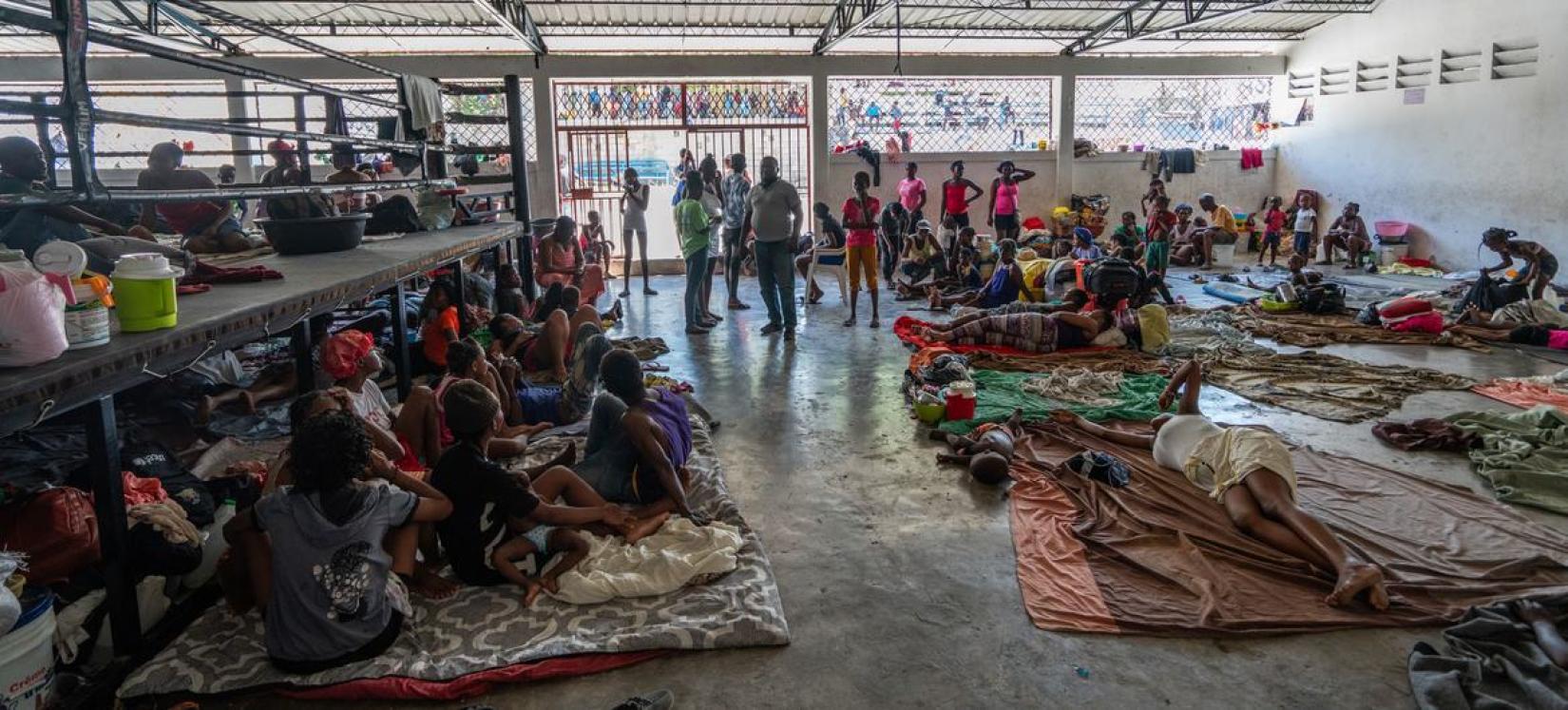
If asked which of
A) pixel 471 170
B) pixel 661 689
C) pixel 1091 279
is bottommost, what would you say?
pixel 661 689

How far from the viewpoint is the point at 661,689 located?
284 centimetres

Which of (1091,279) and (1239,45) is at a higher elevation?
(1239,45)

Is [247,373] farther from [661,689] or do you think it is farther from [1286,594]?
[1286,594]

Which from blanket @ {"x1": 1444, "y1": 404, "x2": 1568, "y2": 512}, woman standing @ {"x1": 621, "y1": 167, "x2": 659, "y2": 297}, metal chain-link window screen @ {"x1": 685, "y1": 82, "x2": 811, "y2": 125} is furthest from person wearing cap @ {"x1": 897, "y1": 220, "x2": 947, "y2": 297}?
blanket @ {"x1": 1444, "y1": 404, "x2": 1568, "y2": 512}

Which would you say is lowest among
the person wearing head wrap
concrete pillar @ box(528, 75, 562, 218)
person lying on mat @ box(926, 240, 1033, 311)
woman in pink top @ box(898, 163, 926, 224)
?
person lying on mat @ box(926, 240, 1033, 311)

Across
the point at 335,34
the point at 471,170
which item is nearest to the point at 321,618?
the point at 471,170

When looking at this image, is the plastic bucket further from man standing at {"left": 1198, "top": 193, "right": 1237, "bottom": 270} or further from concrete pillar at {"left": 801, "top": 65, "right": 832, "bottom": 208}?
man standing at {"left": 1198, "top": 193, "right": 1237, "bottom": 270}

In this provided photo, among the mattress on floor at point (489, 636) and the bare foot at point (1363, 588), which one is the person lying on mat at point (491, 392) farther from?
the bare foot at point (1363, 588)

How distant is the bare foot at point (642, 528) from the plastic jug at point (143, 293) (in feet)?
5.79

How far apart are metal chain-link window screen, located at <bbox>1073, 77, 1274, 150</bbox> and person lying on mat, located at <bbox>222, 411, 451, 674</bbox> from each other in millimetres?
15772

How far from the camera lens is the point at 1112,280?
7883 millimetres

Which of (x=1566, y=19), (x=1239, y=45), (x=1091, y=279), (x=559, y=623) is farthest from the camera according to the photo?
(x=1239, y=45)

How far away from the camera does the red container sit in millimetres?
5672

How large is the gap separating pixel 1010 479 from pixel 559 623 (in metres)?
2.44
